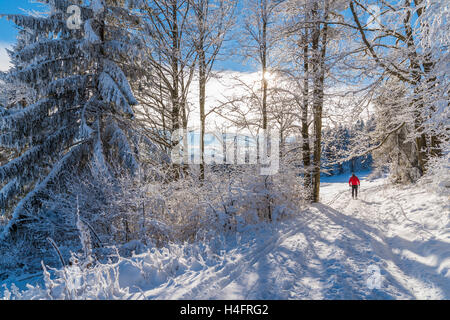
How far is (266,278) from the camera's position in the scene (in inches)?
145

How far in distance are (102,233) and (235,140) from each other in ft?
28.1

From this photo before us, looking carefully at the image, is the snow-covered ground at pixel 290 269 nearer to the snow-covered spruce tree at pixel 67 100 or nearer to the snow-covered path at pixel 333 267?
the snow-covered path at pixel 333 267

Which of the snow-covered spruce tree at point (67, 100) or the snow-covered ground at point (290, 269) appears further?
the snow-covered spruce tree at point (67, 100)

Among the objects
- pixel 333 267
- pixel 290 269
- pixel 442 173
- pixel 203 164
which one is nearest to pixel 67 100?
pixel 203 164

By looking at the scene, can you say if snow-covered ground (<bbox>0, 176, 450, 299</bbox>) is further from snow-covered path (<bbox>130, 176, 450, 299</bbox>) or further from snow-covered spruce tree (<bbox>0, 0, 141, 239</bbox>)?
snow-covered spruce tree (<bbox>0, 0, 141, 239</bbox>)

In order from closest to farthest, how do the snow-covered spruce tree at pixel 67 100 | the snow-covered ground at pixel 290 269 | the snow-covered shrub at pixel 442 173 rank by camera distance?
the snow-covered ground at pixel 290 269 < the snow-covered shrub at pixel 442 173 < the snow-covered spruce tree at pixel 67 100

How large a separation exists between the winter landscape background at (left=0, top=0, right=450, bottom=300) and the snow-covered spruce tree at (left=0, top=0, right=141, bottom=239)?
0.05m

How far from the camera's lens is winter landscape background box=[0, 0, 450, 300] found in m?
3.92

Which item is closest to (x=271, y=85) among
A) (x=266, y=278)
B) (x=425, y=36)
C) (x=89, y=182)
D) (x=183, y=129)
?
(x=183, y=129)

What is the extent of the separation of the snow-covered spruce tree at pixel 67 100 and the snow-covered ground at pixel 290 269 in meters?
4.11

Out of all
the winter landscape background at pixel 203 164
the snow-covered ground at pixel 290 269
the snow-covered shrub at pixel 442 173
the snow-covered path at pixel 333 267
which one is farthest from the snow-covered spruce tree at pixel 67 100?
the snow-covered shrub at pixel 442 173

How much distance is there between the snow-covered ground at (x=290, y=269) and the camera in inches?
126

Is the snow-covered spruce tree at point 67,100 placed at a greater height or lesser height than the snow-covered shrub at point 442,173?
greater

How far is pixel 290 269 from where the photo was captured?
159 inches
